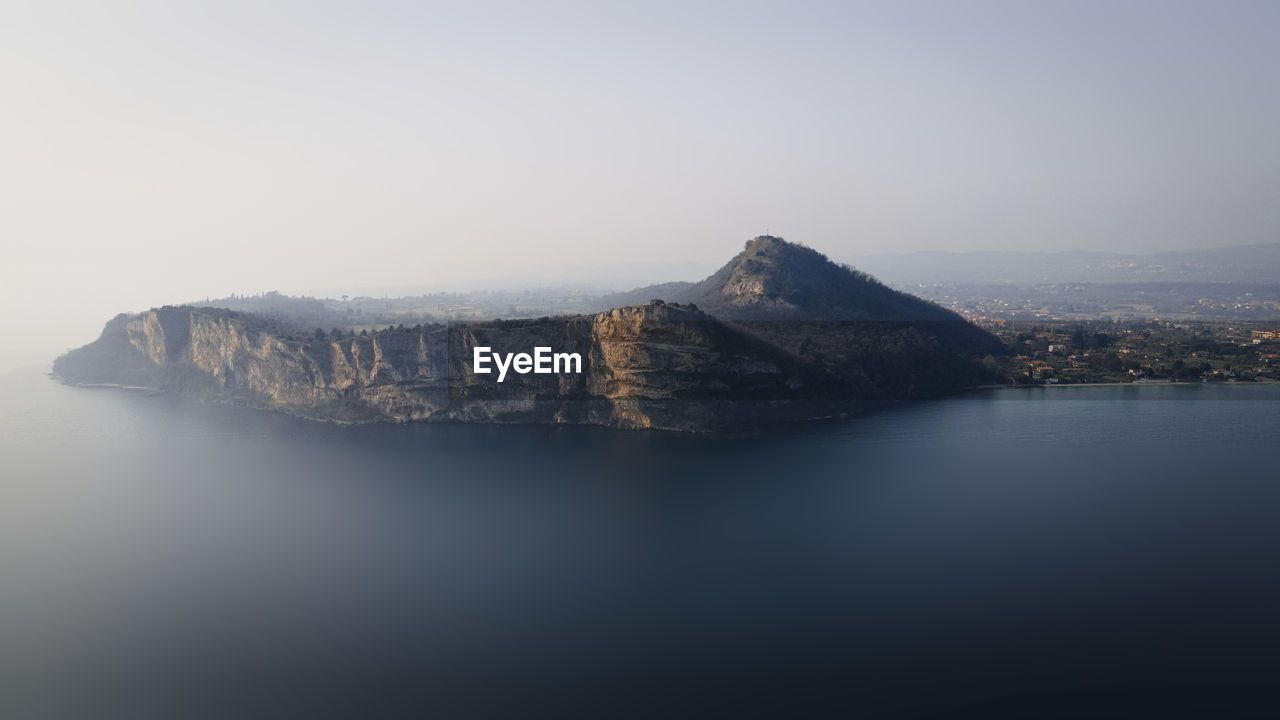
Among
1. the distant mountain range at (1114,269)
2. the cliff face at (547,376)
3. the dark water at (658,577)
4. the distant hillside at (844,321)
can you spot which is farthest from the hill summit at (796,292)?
the distant mountain range at (1114,269)

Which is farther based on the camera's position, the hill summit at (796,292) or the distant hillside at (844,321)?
the hill summit at (796,292)

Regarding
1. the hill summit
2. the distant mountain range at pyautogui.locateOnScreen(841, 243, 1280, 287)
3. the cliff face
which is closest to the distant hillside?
the hill summit

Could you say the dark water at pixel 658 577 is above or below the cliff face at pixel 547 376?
below

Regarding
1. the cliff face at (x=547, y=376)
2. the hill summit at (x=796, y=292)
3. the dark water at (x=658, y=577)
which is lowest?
the dark water at (x=658, y=577)

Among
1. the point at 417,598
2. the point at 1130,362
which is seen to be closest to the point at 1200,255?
the point at 1130,362

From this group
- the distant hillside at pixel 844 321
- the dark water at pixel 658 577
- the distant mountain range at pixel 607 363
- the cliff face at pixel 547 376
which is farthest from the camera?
the distant hillside at pixel 844 321

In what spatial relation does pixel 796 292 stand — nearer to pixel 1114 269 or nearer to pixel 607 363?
pixel 607 363

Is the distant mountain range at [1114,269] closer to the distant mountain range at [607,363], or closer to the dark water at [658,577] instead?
the distant mountain range at [607,363]

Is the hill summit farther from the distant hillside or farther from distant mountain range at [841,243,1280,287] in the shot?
distant mountain range at [841,243,1280,287]

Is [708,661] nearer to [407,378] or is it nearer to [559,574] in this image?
[559,574]
